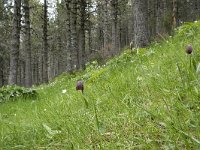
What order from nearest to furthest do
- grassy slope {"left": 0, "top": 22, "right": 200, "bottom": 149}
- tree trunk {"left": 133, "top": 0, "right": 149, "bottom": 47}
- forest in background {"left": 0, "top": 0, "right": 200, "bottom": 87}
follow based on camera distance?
grassy slope {"left": 0, "top": 22, "right": 200, "bottom": 149} < tree trunk {"left": 133, "top": 0, "right": 149, "bottom": 47} < forest in background {"left": 0, "top": 0, "right": 200, "bottom": 87}

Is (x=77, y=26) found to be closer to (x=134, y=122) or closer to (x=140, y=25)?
(x=140, y=25)

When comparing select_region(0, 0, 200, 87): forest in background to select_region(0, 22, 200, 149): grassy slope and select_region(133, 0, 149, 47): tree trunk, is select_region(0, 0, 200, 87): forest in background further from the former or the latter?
select_region(0, 22, 200, 149): grassy slope

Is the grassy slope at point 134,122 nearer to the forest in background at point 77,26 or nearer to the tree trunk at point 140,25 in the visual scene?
the forest in background at point 77,26

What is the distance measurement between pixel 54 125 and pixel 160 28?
26.5 m

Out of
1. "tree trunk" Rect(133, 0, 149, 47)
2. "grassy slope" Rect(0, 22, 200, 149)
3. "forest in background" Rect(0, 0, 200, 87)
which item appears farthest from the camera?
"forest in background" Rect(0, 0, 200, 87)

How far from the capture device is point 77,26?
122 feet

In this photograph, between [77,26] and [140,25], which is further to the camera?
[77,26]

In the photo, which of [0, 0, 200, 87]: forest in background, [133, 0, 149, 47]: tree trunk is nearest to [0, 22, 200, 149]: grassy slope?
[0, 0, 200, 87]: forest in background

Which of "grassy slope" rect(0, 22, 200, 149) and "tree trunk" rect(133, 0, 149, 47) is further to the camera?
"tree trunk" rect(133, 0, 149, 47)

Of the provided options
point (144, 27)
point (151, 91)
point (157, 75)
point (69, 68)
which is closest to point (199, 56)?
point (157, 75)

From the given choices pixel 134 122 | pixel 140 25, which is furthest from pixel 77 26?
pixel 134 122

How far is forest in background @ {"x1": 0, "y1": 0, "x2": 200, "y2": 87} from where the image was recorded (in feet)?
57.2

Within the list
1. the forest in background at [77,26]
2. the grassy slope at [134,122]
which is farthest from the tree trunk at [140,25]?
the grassy slope at [134,122]

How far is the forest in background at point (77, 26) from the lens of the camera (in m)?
17.4
